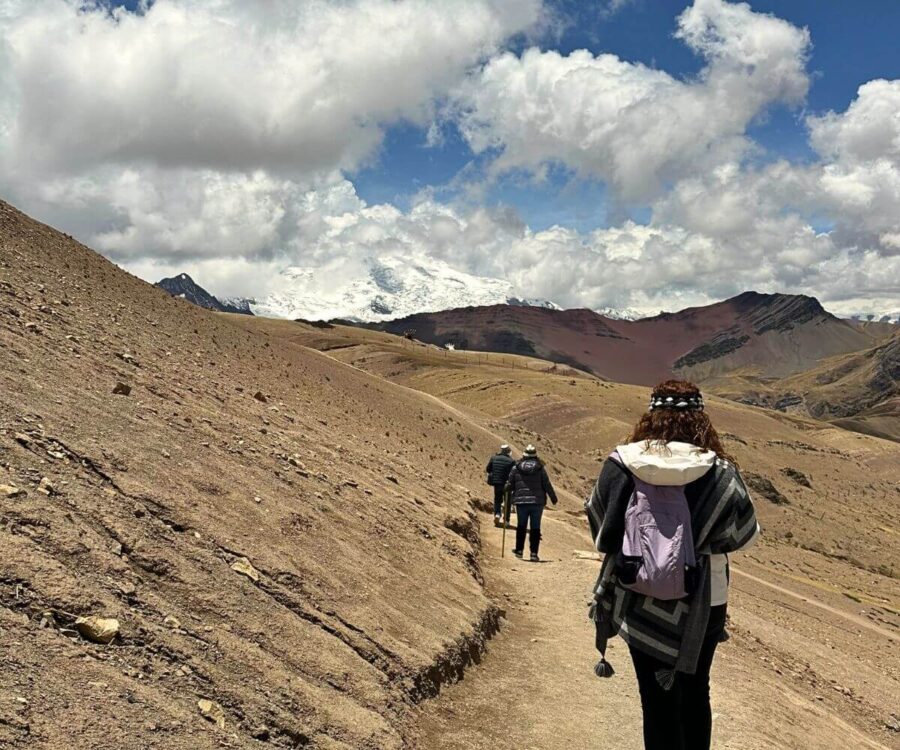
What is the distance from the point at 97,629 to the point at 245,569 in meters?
1.99

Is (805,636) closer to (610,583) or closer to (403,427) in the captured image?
(610,583)

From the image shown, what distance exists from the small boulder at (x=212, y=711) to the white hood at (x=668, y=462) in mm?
3320

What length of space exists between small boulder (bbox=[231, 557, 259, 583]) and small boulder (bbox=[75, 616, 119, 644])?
1.78 metres

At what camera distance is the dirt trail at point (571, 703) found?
6625mm

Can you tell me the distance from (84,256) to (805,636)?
25.4 metres

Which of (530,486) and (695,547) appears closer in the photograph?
(695,547)

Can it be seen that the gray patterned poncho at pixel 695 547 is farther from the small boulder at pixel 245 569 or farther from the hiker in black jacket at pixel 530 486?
the hiker in black jacket at pixel 530 486

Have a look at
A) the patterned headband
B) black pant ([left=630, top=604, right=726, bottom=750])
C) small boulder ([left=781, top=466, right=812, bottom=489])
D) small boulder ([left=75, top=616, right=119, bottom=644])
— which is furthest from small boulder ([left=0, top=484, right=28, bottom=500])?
small boulder ([left=781, top=466, right=812, bottom=489])

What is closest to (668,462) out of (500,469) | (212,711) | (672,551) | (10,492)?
(672,551)

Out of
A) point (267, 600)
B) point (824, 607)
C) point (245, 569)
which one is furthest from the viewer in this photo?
point (824, 607)

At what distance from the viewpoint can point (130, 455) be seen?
7660mm

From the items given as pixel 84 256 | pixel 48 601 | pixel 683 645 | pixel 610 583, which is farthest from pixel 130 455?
pixel 84 256

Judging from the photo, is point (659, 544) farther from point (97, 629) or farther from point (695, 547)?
point (97, 629)

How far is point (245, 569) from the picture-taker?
22.1 ft
